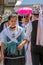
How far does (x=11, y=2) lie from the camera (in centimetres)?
4306

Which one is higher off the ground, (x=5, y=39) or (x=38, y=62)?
(x=5, y=39)

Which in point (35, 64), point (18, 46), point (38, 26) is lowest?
point (35, 64)

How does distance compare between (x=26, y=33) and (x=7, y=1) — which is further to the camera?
(x=7, y=1)

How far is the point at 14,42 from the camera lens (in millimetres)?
5691

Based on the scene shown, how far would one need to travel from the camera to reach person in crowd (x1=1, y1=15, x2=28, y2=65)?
566 cm

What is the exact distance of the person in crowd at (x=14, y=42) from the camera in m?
5.66

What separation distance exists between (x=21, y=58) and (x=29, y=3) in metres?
8.88

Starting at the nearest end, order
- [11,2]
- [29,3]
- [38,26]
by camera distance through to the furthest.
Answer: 1. [38,26]
2. [29,3]
3. [11,2]

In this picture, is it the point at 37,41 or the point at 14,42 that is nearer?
the point at 37,41

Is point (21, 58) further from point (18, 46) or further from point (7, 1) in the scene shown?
point (7, 1)

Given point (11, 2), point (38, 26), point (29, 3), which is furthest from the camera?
point (11, 2)

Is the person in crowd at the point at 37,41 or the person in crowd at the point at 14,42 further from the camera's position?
the person in crowd at the point at 14,42

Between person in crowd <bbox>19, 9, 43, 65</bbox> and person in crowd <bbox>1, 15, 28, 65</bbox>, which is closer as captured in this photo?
person in crowd <bbox>19, 9, 43, 65</bbox>

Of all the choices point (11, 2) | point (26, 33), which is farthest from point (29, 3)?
point (11, 2)
